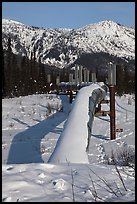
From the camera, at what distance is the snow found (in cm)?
294

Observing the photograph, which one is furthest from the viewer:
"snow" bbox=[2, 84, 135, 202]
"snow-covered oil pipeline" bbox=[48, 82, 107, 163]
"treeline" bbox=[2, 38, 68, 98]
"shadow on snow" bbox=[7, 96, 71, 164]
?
"treeline" bbox=[2, 38, 68, 98]

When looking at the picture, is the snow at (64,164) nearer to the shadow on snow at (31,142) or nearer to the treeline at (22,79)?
the shadow on snow at (31,142)

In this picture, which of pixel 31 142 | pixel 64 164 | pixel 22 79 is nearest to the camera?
pixel 64 164

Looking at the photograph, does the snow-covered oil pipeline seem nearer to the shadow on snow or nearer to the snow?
the snow

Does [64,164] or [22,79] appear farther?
[22,79]

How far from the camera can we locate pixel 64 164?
395 centimetres

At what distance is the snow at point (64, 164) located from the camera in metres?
2.94

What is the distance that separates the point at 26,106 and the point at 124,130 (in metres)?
5.77

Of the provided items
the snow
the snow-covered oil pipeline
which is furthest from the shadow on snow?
the snow-covered oil pipeline

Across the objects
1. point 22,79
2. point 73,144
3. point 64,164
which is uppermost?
point 22,79

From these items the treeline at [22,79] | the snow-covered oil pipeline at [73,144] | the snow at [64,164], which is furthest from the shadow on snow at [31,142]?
the treeline at [22,79]

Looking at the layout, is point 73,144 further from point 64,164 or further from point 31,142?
point 31,142

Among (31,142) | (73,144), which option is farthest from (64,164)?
(31,142)

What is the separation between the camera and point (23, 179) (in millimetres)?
3283
